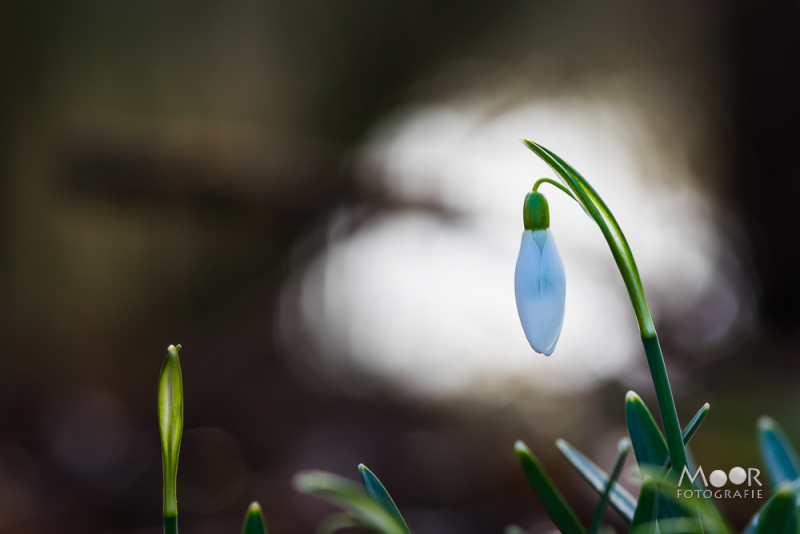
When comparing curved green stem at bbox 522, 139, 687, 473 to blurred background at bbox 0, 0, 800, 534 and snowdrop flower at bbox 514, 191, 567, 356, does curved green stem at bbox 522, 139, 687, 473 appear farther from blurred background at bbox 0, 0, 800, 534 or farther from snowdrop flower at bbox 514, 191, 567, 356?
blurred background at bbox 0, 0, 800, 534

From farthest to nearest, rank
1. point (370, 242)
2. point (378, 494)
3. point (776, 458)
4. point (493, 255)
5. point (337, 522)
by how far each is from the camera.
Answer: point (370, 242) < point (493, 255) < point (776, 458) < point (378, 494) < point (337, 522)

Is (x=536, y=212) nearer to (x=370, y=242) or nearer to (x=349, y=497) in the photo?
(x=349, y=497)

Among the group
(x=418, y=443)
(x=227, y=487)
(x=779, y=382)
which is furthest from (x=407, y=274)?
(x=779, y=382)

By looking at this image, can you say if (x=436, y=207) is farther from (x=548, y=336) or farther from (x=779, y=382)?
(x=548, y=336)

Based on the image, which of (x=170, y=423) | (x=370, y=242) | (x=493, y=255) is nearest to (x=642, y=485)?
(x=170, y=423)

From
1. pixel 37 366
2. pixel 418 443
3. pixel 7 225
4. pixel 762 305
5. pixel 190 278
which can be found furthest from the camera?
pixel 190 278

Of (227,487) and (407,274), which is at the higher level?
(407,274)

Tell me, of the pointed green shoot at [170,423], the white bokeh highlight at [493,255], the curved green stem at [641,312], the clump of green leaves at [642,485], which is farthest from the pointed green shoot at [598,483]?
the white bokeh highlight at [493,255]
